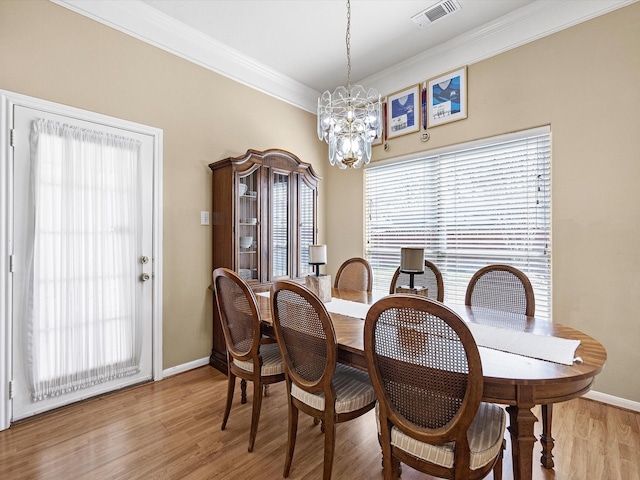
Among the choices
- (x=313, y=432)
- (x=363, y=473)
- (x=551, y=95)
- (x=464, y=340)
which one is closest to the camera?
(x=464, y=340)

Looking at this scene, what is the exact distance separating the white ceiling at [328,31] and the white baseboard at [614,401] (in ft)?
9.51

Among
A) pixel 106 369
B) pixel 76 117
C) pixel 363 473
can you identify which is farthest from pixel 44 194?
pixel 363 473

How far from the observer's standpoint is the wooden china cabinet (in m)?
2.95

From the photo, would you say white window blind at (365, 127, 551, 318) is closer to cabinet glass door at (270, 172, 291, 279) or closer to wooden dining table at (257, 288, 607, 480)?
cabinet glass door at (270, 172, 291, 279)

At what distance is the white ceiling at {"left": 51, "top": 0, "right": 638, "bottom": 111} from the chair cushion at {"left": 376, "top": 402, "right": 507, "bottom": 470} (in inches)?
118

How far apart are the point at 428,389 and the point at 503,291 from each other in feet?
4.17

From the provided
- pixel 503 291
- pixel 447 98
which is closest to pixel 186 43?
pixel 447 98

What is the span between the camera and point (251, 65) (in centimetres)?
344

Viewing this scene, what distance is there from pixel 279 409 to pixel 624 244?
2814 millimetres

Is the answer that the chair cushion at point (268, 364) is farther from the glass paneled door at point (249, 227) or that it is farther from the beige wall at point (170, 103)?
the beige wall at point (170, 103)

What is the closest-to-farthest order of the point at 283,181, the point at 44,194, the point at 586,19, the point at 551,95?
the point at 44,194 < the point at 586,19 < the point at 551,95 < the point at 283,181

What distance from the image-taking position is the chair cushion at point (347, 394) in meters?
1.51

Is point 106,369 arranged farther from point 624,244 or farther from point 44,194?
point 624,244

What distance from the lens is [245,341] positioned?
6.26 feet
